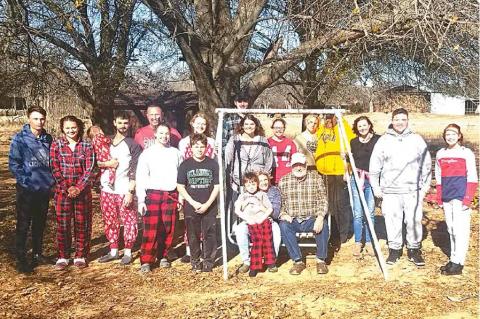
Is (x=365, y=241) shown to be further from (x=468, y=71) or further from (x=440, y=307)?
(x=468, y=71)

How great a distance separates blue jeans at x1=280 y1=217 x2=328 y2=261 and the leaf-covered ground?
0.23 metres

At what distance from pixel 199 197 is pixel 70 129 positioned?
5.29 feet

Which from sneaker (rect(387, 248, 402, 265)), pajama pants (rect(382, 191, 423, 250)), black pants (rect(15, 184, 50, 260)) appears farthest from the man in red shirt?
sneaker (rect(387, 248, 402, 265))

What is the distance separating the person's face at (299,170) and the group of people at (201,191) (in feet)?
0.04

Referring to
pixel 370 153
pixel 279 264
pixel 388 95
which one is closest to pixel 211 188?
pixel 279 264

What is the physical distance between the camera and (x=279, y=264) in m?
5.71

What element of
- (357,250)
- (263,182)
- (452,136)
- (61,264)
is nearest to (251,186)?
(263,182)

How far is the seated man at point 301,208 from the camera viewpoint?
17.7ft

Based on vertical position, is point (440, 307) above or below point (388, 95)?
below

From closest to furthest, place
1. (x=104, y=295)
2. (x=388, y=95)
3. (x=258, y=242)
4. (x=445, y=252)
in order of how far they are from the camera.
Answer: (x=104, y=295) < (x=258, y=242) < (x=445, y=252) < (x=388, y=95)

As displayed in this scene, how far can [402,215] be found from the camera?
5.48 m

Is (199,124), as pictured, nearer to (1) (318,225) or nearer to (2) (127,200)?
(2) (127,200)

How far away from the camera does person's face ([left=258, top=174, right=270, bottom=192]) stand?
5.46 m

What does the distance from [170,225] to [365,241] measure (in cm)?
257
